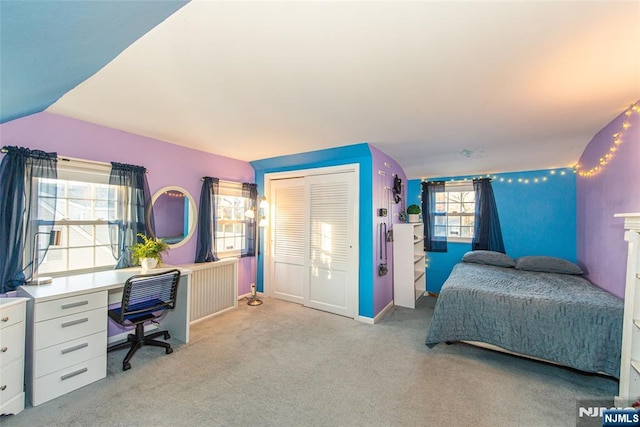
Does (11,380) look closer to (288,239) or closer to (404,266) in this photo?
(288,239)

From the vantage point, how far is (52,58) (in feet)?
4.30

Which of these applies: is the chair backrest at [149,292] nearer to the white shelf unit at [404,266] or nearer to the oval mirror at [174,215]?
the oval mirror at [174,215]

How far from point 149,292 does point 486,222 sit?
485 cm

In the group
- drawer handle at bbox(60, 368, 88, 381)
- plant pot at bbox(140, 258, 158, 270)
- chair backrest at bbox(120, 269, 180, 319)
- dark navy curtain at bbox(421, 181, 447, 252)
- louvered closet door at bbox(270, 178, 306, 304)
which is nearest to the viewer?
drawer handle at bbox(60, 368, 88, 381)

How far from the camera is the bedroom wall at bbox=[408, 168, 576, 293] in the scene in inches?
152

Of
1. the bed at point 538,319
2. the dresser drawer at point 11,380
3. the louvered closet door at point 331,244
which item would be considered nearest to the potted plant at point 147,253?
the dresser drawer at point 11,380

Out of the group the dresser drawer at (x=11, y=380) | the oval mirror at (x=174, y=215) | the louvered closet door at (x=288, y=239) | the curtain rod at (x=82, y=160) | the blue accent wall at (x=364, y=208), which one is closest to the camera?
the dresser drawer at (x=11, y=380)

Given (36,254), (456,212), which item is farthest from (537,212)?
(36,254)

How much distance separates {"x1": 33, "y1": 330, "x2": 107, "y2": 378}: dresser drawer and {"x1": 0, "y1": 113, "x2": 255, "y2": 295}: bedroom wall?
1.20 m

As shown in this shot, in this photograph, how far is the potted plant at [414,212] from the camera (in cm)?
444

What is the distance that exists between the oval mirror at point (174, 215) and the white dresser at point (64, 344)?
1.17m

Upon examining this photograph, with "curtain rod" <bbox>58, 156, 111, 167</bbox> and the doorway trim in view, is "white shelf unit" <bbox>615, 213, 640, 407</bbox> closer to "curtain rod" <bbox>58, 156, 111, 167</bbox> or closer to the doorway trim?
the doorway trim

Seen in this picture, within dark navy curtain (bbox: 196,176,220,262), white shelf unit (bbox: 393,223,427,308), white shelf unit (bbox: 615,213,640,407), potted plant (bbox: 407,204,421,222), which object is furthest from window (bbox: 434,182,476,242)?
dark navy curtain (bbox: 196,176,220,262)

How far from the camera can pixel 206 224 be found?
3.55 m
